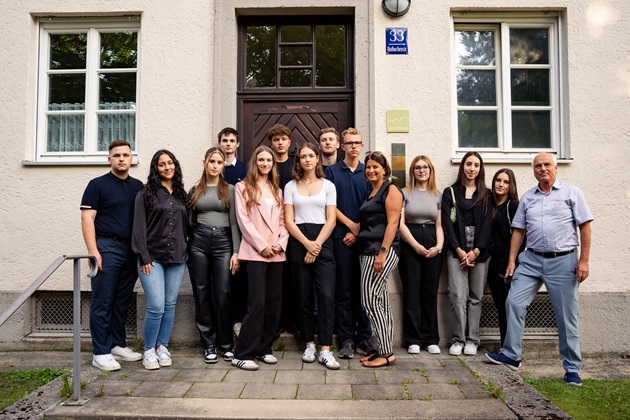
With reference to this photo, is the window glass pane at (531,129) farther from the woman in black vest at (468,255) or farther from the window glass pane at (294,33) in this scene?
the window glass pane at (294,33)

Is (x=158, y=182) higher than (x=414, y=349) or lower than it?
higher

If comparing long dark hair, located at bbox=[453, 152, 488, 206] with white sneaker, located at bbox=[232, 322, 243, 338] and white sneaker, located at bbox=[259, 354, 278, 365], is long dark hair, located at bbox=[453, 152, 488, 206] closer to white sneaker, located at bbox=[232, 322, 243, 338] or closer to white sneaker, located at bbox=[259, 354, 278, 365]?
white sneaker, located at bbox=[259, 354, 278, 365]

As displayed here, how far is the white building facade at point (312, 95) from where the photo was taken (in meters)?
5.87

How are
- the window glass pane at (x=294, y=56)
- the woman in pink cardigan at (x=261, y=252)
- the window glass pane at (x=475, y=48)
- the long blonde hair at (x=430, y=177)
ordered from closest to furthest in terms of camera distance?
1. the woman in pink cardigan at (x=261, y=252)
2. the long blonde hair at (x=430, y=177)
3. the window glass pane at (x=475, y=48)
4. the window glass pane at (x=294, y=56)

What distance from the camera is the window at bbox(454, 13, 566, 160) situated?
614cm

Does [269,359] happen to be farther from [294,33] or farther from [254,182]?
[294,33]

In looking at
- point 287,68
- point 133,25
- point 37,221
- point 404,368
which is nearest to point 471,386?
point 404,368

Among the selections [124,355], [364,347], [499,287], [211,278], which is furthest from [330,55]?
[124,355]

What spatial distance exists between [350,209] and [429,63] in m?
2.08

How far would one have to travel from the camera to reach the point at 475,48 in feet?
20.5

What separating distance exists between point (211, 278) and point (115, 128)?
250 cm

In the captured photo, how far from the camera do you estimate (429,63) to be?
5.94 m

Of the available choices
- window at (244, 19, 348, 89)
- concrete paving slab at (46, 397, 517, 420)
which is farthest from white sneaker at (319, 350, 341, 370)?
window at (244, 19, 348, 89)

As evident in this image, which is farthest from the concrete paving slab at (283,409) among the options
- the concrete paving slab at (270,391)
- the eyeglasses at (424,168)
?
the eyeglasses at (424,168)
